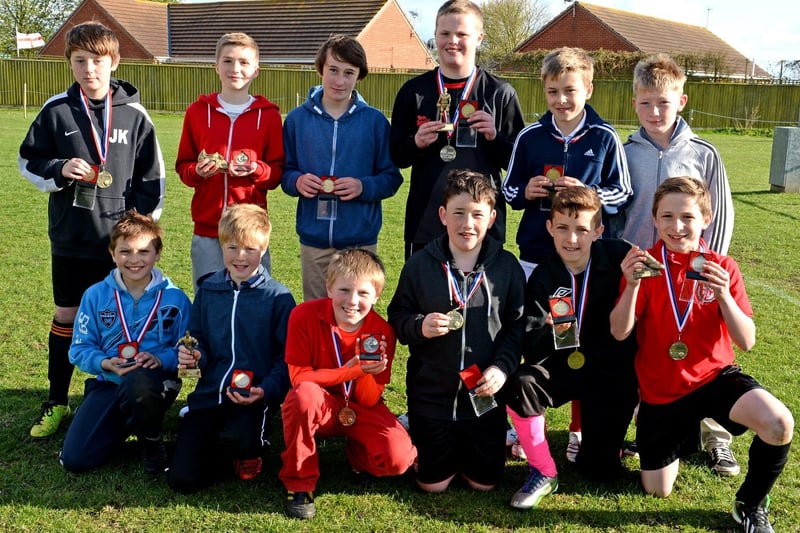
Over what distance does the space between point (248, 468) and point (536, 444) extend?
152cm

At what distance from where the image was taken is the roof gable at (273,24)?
4478 centimetres

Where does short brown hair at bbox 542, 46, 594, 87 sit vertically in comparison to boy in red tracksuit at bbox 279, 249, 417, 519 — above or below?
above

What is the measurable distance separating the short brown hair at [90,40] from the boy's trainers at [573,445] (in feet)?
11.8

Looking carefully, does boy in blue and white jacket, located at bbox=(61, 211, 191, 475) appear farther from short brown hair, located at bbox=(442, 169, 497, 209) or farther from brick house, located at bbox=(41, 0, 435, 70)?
brick house, located at bbox=(41, 0, 435, 70)

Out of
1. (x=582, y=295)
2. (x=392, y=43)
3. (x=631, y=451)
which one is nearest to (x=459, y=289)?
(x=582, y=295)

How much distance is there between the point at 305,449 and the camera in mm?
3770

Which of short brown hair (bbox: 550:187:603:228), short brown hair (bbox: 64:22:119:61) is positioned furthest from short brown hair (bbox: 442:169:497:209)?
short brown hair (bbox: 64:22:119:61)

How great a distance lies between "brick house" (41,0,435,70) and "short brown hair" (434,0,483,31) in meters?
39.7

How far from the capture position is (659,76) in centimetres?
429

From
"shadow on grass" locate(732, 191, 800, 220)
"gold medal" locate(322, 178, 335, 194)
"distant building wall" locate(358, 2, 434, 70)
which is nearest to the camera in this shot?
"gold medal" locate(322, 178, 335, 194)

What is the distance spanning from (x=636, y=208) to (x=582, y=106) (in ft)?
2.21

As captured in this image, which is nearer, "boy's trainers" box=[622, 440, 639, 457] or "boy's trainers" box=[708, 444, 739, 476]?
"boy's trainers" box=[708, 444, 739, 476]

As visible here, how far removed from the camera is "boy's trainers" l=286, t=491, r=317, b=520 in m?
3.63

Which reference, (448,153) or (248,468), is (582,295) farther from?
(248,468)
